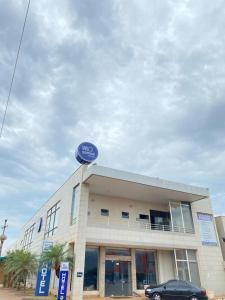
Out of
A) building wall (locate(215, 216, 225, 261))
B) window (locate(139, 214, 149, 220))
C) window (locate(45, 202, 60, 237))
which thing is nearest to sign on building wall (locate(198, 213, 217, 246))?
building wall (locate(215, 216, 225, 261))

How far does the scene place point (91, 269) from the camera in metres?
18.8

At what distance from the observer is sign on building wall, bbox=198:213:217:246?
71.9 feet

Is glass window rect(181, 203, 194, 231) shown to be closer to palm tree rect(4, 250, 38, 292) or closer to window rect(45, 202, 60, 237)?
window rect(45, 202, 60, 237)

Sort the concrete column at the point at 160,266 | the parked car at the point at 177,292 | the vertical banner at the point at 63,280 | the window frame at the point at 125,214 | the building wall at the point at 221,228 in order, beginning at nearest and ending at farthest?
the vertical banner at the point at 63,280
the parked car at the point at 177,292
the concrete column at the point at 160,266
the window frame at the point at 125,214
the building wall at the point at 221,228

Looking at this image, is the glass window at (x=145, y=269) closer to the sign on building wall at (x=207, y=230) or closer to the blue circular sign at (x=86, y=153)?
the sign on building wall at (x=207, y=230)

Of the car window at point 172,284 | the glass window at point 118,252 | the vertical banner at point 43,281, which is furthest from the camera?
the glass window at point 118,252

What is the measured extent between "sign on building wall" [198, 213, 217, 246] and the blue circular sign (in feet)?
36.3

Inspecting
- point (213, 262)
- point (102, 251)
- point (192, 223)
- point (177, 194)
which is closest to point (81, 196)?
point (102, 251)

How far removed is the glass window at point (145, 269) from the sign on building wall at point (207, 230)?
14.9 ft

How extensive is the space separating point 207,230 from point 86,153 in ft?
41.3

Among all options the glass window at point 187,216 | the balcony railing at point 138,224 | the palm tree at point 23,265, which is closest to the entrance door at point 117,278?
the balcony railing at point 138,224

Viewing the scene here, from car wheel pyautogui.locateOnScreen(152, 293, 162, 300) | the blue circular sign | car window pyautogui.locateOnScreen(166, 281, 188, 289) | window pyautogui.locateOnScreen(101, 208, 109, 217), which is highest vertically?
the blue circular sign

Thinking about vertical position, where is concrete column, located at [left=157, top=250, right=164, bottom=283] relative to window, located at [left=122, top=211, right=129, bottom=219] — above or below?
below

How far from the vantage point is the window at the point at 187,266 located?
20.1 metres
